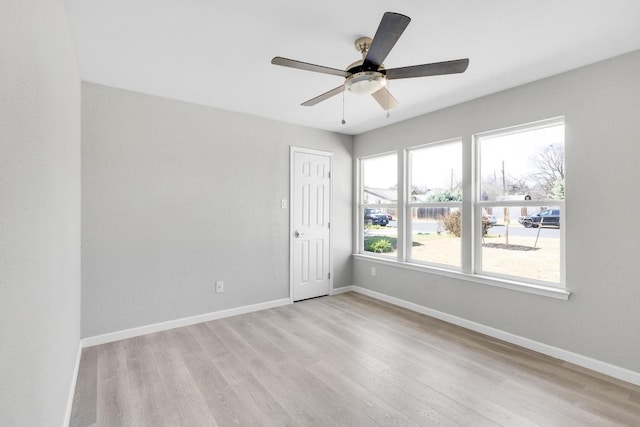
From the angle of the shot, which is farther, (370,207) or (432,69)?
(370,207)

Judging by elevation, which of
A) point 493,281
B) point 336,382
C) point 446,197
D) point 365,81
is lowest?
point 336,382

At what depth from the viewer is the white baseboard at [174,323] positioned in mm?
2945

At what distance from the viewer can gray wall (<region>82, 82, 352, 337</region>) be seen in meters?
2.94

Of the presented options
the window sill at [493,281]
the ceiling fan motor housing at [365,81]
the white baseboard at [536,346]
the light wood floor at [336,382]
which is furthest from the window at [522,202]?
the ceiling fan motor housing at [365,81]

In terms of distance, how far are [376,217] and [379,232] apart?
0.77ft

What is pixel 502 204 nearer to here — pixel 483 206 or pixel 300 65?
pixel 483 206

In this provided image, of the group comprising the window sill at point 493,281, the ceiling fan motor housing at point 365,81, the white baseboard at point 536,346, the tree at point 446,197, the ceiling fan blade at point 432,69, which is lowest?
the white baseboard at point 536,346

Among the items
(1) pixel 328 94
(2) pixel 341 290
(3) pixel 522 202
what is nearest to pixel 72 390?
(1) pixel 328 94

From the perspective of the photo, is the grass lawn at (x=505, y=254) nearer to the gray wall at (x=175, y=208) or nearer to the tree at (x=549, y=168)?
the tree at (x=549, y=168)

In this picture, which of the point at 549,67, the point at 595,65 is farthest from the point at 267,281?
the point at 595,65

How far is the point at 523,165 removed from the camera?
10.0 feet

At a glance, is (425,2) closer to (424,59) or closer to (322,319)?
(424,59)

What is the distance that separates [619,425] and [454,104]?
306 cm

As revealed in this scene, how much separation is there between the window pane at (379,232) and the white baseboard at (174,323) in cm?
156
